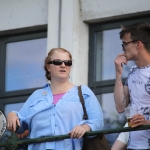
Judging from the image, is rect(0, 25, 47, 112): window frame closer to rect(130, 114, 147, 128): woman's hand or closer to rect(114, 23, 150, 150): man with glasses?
rect(114, 23, 150, 150): man with glasses

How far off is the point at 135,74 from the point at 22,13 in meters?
3.53

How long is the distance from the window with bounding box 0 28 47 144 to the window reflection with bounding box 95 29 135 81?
822 mm

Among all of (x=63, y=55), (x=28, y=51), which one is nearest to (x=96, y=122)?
(x=63, y=55)

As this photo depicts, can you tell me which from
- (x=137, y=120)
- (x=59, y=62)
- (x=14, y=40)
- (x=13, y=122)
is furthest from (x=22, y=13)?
(x=137, y=120)

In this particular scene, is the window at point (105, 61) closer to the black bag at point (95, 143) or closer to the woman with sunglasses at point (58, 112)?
the woman with sunglasses at point (58, 112)

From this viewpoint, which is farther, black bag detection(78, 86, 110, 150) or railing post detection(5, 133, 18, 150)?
railing post detection(5, 133, 18, 150)

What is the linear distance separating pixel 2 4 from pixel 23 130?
3.38 m

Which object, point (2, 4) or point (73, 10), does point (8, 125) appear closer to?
point (73, 10)

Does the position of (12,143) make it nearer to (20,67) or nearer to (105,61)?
(105,61)

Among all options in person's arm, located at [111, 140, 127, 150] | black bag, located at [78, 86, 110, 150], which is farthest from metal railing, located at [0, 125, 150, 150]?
person's arm, located at [111, 140, 127, 150]

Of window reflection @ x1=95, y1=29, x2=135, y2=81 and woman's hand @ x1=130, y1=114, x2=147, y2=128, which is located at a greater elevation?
window reflection @ x1=95, y1=29, x2=135, y2=81

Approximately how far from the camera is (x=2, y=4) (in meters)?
10.8

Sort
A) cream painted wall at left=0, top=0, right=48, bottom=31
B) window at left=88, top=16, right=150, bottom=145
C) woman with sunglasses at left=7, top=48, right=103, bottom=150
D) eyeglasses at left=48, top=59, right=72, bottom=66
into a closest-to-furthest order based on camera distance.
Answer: woman with sunglasses at left=7, top=48, right=103, bottom=150 → eyeglasses at left=48, top=59, right=72, bottom=66 → window at left=88, top=16, right=150, bottom=145 → cream painted wall at left=0, top=0, right=48, bottom=31

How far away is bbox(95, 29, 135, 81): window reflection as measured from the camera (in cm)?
1008
